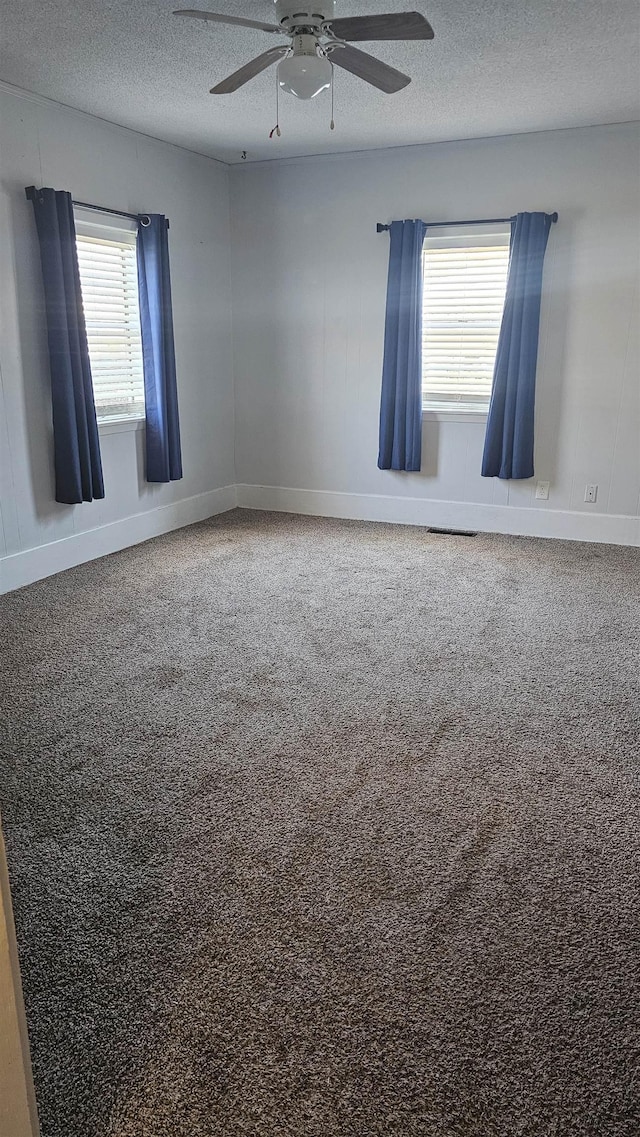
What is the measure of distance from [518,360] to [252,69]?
2701 millimetres

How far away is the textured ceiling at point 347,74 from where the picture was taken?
3.10 metres

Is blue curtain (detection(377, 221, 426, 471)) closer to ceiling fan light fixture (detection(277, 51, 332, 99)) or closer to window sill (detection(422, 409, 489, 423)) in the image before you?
window sill (detection(422, 409, 489, 423))

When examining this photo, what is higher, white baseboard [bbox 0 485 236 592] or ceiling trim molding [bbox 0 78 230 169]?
ceiling trim molding [bbox 0 78 230 169]

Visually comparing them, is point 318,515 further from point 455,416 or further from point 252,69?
point 252,69

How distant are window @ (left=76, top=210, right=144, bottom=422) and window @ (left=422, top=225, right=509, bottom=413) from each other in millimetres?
2061

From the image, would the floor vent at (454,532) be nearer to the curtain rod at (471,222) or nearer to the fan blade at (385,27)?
the curtain rod at (471,222)

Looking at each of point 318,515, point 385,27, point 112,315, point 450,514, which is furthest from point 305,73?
point 318,515

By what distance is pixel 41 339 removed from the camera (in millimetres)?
4328

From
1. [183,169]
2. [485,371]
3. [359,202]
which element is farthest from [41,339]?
[485,371]

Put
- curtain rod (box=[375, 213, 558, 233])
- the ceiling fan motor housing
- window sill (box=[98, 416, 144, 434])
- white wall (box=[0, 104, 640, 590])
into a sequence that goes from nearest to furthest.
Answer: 1. the ceiling fan motor housing
2. white wall (box=[0, 104, 640, 590])
3. window sill (box=[98, 416, 144, 434])
4. curtain rod (box=[375, 213, 558, 233])

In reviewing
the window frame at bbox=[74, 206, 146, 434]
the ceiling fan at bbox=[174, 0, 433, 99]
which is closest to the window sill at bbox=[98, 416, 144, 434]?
the window frame at bbox=[74, 206, 146, 434]

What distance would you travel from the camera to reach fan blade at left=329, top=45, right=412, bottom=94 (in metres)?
3.02

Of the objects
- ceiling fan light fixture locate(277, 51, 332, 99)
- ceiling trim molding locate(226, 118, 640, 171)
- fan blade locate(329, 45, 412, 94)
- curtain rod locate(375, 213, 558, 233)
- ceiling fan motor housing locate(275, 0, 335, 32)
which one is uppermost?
ceiling trim molding locate(226, 118, 640, 171)

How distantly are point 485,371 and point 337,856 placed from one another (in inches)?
165
